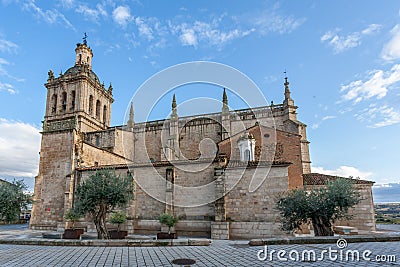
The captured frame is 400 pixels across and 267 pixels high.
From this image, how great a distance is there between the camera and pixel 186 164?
18.0m

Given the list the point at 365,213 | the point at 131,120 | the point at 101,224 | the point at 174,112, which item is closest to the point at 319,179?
the point at 365,213

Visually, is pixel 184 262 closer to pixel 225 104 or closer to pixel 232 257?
pixel 232 257

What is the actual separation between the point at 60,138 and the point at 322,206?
22335 mm

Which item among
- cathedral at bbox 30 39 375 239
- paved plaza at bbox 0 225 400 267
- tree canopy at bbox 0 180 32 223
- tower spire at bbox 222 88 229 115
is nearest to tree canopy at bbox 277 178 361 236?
paved plaza at bbox 0 225 400 267

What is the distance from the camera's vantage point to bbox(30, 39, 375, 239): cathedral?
15797 mm

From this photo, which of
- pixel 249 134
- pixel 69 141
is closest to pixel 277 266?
pixel 249 134

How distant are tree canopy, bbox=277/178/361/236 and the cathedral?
2.74 metres

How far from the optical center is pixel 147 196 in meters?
18.5

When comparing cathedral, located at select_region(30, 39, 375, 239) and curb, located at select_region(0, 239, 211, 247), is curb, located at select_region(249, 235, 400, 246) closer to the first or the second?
curb, located at select_region(0, 239, 211, 247)

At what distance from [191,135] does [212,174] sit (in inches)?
532

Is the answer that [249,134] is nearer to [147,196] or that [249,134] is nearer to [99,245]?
[147,196]

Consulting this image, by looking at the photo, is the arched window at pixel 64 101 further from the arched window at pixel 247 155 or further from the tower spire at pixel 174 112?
the arched window at pixel 247 155

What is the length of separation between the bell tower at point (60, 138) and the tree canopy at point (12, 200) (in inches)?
284

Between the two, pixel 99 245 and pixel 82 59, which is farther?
pixel 82 59
